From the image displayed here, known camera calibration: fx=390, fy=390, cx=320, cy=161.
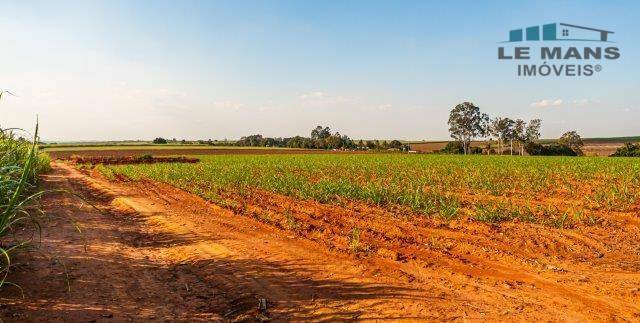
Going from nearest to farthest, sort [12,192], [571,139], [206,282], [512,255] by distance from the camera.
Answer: [12,192] < [206,282] < [512,255] < [571,139]

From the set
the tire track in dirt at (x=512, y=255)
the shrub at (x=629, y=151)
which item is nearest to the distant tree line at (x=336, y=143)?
the shrub at (x=629, y=151)

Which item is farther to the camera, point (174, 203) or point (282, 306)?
point (174, 203)

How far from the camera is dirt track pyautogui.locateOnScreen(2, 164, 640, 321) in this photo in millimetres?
4746

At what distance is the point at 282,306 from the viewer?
4883mm

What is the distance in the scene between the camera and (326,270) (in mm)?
6195

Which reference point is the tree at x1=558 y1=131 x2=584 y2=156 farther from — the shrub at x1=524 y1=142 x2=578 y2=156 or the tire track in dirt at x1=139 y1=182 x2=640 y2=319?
the tire track in dirt at x1=139 y1=182 x2=640 y2=319

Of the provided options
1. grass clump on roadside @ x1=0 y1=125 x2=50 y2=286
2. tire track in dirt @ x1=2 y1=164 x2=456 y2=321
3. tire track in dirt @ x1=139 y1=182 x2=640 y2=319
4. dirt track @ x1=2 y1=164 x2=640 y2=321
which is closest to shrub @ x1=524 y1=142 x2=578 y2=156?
dirt track @ x1=2 y1=164 x2=640 y2=321

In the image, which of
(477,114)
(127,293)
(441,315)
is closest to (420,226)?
(441,315)

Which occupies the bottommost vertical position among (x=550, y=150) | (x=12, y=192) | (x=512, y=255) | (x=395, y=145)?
(x=512, y=255)

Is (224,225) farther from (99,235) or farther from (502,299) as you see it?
(502,299)

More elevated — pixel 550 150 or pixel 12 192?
pixel 12 192

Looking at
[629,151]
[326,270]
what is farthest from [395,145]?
[326,270]

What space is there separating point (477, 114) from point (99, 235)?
105155mm

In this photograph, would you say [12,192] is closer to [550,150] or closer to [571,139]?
[550,150]
